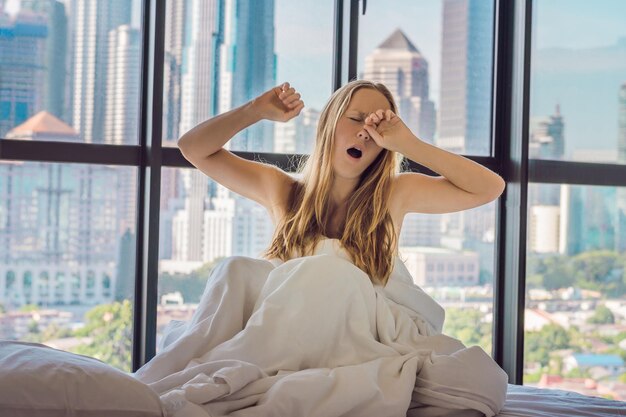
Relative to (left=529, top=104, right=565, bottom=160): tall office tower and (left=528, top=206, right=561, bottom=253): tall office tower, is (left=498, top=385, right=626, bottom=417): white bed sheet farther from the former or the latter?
A: (left=529, top=104, right=565, bottom=160): tall office tower

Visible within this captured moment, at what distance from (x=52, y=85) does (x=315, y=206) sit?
113 cm

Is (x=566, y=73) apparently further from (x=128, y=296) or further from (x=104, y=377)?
(x=104, y=377)

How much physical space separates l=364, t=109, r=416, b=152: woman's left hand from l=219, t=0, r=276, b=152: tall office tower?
94cm

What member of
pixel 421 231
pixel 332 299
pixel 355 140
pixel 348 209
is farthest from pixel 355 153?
pixel 421 231

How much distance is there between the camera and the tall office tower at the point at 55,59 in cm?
296

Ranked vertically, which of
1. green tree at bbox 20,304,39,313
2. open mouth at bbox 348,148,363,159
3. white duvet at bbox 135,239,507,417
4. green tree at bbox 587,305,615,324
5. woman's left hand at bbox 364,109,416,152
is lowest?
green tree at bbox 587,305,615,324

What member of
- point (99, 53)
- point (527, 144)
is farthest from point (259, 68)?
point (527, 144)

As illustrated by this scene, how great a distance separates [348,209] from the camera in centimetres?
245

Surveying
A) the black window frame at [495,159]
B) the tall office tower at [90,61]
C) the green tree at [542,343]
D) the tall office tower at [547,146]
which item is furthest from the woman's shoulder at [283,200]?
the green tree at [542,343]

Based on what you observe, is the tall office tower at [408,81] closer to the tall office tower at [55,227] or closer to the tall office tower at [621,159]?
the tall office tower at [621,159]

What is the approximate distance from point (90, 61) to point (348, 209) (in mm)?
1182

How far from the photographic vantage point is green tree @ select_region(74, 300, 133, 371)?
3.02 m

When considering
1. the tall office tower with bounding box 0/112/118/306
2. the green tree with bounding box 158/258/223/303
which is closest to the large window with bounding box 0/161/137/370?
the tall office tower with bounding box 0/112/118/306

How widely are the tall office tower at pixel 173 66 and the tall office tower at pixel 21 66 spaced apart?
0.43 metres
